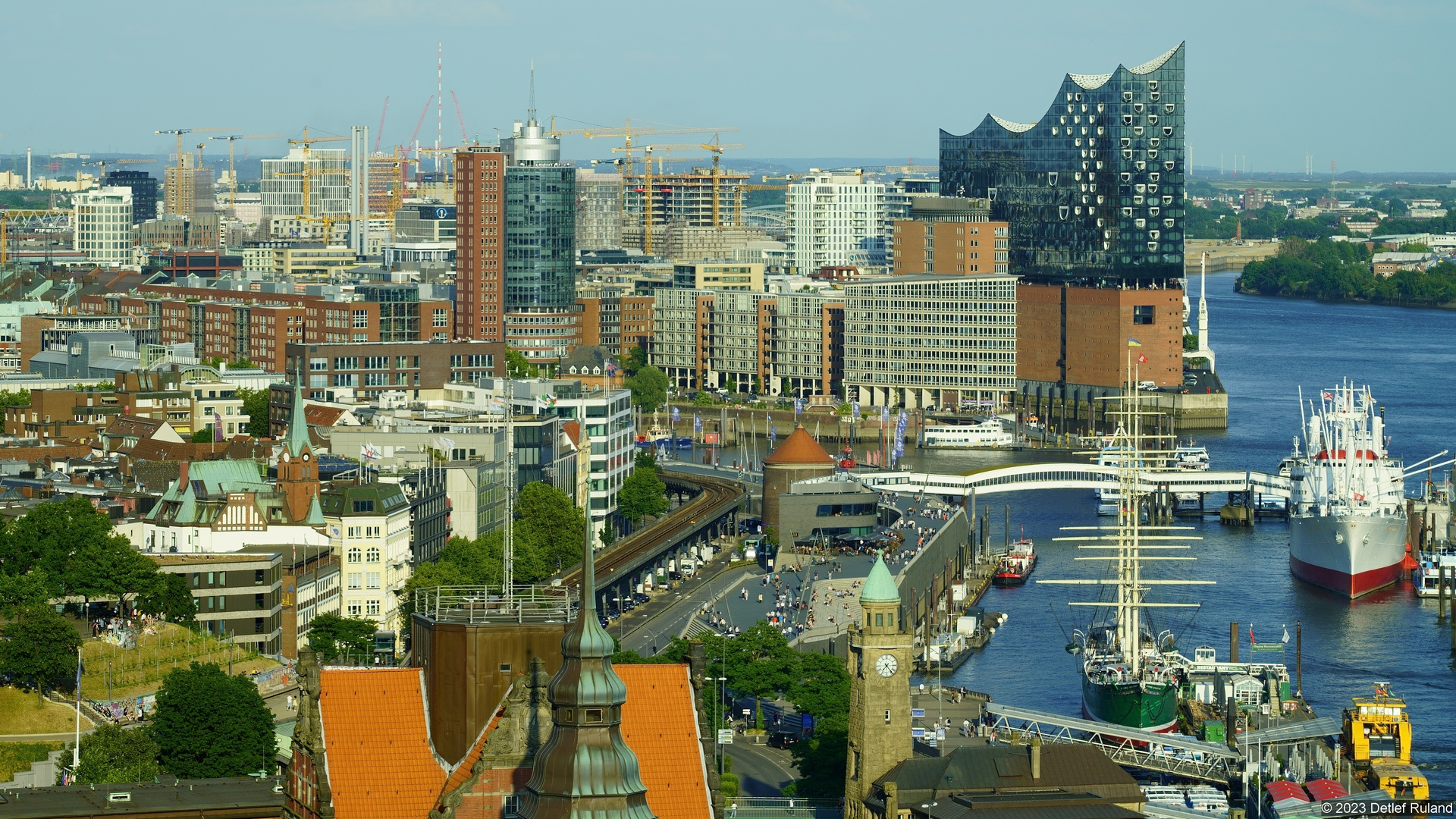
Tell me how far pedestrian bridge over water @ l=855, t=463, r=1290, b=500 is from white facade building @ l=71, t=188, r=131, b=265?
100 metres

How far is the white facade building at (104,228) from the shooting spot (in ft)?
579

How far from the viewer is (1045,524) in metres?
78.9

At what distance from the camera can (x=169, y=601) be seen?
155ft

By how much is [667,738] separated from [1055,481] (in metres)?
64.8

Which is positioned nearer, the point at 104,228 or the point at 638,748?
the point at 638,748

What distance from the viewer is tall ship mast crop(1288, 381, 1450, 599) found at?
220 feet

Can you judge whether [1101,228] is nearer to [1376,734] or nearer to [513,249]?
[513,249]

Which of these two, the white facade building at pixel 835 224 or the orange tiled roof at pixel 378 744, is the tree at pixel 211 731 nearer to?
the orange tiled roof at pixel 378 744

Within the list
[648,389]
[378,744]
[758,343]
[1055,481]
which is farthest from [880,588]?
[758,343]

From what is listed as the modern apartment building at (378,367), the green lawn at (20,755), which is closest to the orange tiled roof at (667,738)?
the green lawn at (20,755)

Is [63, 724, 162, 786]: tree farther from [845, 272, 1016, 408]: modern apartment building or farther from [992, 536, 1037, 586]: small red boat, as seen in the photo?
[845, 272, 1016, 408]: modern apartment building

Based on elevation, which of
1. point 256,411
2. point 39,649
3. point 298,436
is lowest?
point 39,649

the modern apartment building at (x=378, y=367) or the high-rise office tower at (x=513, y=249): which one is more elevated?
the high-rise office tower at (x=513, y=249)

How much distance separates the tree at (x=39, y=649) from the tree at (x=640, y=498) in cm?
3392
